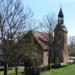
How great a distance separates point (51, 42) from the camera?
5612 centimetres

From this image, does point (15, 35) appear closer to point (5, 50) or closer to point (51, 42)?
point (5, 50)

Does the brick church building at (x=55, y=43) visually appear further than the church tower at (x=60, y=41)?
No

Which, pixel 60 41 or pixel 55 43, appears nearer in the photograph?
pixel 55 43

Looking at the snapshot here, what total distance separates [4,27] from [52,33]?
95.3 feet

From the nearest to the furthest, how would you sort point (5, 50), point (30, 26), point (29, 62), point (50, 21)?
point (5, 50) < point (30, 26) < point (29, 62) < point (50, 21)

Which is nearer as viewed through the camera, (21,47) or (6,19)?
(6,19)

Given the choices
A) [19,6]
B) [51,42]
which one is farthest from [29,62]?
[19,6]

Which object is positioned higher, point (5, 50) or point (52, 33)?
point (52, 33)

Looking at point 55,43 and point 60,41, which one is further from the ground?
point 60,41

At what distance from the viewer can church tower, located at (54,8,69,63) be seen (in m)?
58.3

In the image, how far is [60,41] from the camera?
226ft

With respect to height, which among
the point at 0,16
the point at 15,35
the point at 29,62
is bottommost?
the point at 29,62

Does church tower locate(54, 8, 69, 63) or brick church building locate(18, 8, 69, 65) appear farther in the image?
church tower locate(54, 8, 69, 63)

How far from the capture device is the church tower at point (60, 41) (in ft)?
191
